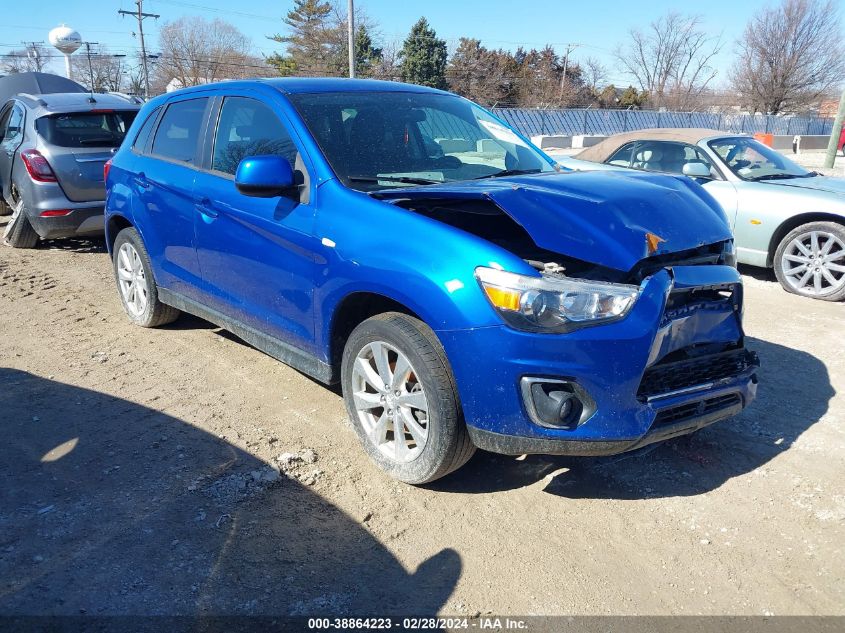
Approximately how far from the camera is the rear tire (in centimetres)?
843

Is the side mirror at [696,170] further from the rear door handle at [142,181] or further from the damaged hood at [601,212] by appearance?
the rear door handle at [142,181]

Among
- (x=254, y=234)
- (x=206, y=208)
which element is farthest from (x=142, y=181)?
(x=254, y=234)

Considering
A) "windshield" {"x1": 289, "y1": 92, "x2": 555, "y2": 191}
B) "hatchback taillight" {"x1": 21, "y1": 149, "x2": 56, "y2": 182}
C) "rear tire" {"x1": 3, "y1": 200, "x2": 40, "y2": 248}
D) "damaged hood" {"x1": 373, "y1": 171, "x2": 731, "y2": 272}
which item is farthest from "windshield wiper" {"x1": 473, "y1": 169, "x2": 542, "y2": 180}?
"rear tire" {"x1": 3, "y1": 200, "x2": 40, "y2": 248}

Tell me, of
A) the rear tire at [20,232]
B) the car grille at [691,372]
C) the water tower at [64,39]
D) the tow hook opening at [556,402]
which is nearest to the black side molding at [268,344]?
the tow hook opening at [556,402]

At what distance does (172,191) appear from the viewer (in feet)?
15.5

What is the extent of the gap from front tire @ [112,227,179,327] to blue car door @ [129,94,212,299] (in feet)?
0.65

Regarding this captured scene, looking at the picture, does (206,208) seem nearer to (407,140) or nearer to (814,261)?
(407,140)

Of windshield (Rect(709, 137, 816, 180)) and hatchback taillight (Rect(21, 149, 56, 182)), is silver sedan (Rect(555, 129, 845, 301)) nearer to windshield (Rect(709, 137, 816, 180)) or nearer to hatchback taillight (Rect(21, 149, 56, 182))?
windshield (Rect(709, 137, 816, 180))

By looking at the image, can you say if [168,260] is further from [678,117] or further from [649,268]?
[678,117]

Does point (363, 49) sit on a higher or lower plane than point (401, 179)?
higher

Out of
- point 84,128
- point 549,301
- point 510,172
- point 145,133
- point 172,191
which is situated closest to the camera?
point 549,301

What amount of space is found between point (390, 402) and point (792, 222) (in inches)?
220

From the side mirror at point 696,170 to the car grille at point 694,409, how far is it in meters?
4.96

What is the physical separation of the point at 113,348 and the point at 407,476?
9.93 ft
